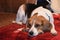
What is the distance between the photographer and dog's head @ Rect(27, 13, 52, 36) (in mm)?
1955

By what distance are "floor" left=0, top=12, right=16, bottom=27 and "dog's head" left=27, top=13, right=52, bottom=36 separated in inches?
44.8

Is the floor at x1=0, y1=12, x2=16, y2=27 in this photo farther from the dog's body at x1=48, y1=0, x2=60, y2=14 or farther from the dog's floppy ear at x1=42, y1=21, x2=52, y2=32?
the dog's floppy ear at x1=42, y1=21, x2=52, y2=32

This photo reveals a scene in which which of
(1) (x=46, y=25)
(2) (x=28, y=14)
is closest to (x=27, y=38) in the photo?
(1) (x=46, y=25)

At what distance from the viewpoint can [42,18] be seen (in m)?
2.08

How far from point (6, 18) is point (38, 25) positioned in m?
1.61

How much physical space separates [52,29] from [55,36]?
157 mm

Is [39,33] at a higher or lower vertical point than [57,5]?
lower

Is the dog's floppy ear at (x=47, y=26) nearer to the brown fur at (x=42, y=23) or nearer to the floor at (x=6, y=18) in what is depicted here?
the brown fur at (x=42, y=23)

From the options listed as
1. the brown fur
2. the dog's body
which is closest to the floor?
the dog's body

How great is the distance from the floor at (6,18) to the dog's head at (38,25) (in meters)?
1.14

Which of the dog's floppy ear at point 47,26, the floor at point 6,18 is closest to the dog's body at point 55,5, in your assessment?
the floor at point 6,18

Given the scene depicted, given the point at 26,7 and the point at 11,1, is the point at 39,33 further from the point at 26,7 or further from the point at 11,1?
the point at 11,1

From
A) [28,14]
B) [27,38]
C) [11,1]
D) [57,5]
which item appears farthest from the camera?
[11,1]

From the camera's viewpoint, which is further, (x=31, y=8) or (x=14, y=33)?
(x=31, y=8)
